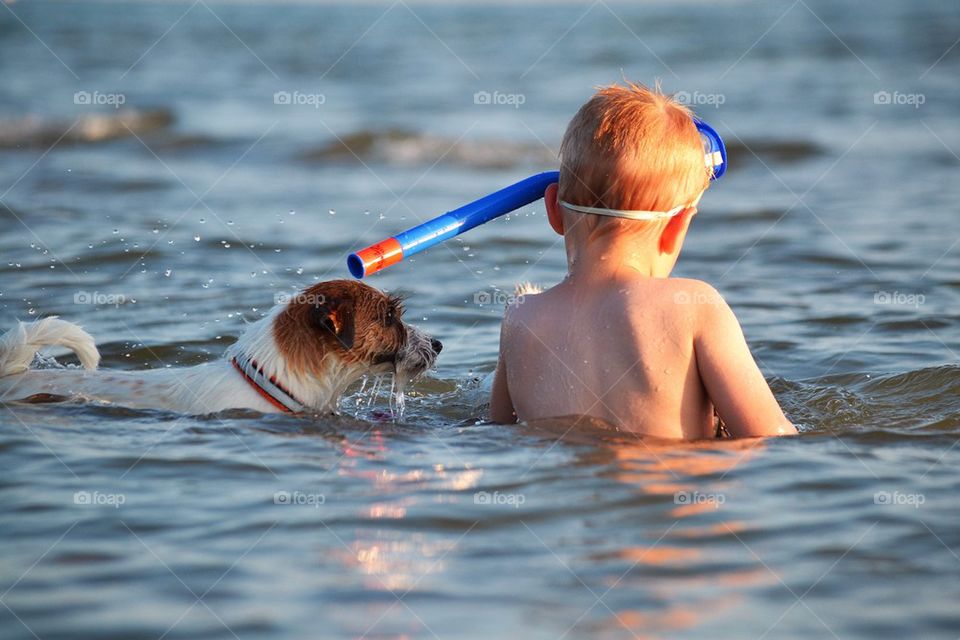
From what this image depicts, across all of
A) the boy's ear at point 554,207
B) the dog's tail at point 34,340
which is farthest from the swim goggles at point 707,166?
the dog's tail at point 34,340

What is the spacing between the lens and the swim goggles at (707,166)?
4.22 meters

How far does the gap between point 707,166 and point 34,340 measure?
2971 mm

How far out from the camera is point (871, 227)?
987 centimetres

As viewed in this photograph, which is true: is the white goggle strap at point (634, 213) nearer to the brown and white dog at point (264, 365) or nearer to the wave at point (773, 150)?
the brown and white dog at point (264, 365)

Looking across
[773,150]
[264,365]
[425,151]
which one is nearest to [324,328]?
[264,365]

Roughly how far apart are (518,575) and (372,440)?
1609 millimetres

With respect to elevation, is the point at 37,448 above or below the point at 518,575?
above

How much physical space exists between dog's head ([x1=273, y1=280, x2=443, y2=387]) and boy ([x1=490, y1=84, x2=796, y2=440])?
1118 millimetres

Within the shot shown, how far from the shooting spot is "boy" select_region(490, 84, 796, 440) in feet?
13.4

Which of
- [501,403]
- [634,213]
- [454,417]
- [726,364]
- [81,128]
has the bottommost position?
[454,417]

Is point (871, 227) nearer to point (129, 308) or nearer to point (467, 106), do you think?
point (129, 308)

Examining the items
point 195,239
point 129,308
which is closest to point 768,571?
point 129,308

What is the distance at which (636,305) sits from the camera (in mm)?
4102

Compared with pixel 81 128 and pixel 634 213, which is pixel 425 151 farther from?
pixel 634 213
